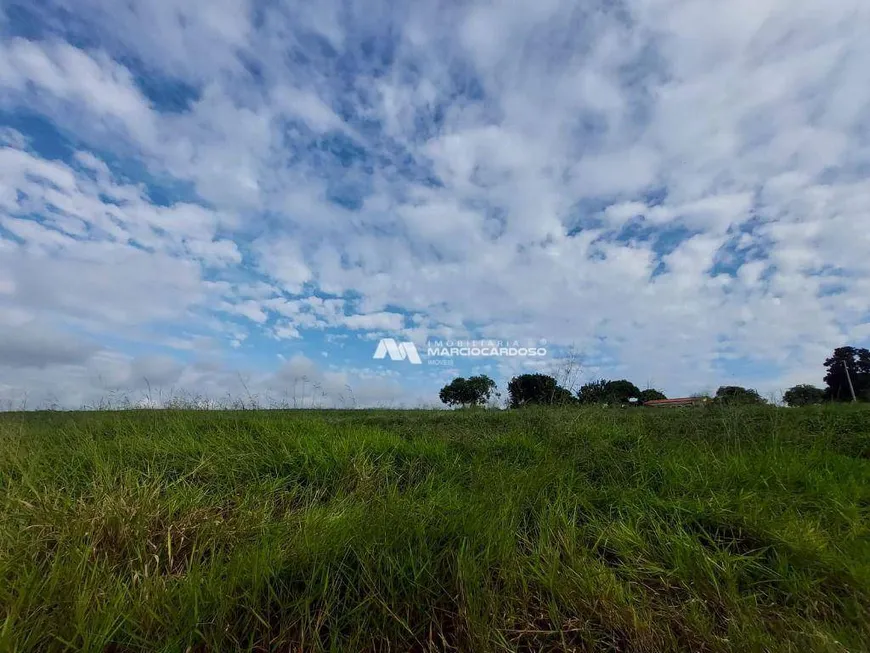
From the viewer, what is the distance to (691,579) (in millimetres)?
2828

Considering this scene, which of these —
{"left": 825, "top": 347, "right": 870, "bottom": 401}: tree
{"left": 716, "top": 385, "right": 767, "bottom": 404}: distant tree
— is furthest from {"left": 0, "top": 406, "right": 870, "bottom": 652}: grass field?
{"left": 825, "top": 347, "right": 870, "bottom": 401}: tree

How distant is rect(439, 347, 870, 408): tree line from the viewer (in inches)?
354

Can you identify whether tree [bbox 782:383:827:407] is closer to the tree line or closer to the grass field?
the tree line

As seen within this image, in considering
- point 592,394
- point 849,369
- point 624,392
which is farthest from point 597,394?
point 849,369

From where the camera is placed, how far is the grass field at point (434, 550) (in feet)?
7.60

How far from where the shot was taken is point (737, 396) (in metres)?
8.62

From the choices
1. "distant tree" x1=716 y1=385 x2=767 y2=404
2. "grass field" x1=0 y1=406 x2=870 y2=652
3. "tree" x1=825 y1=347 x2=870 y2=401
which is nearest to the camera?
"grass field" x1=0 y1=406 x2=870 y2=652

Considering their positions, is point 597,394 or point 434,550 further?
point 597,394

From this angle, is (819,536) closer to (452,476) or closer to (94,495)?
(452,476)

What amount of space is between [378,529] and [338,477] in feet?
5.77

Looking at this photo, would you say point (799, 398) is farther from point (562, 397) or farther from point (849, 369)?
point (849, 369)

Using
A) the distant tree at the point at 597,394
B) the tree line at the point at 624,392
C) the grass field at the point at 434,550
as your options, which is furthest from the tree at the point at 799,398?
the grass field at the point at 434,550

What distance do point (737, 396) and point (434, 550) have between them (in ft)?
26.5

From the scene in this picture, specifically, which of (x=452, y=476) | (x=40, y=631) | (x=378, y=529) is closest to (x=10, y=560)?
(x=40, y=631)
